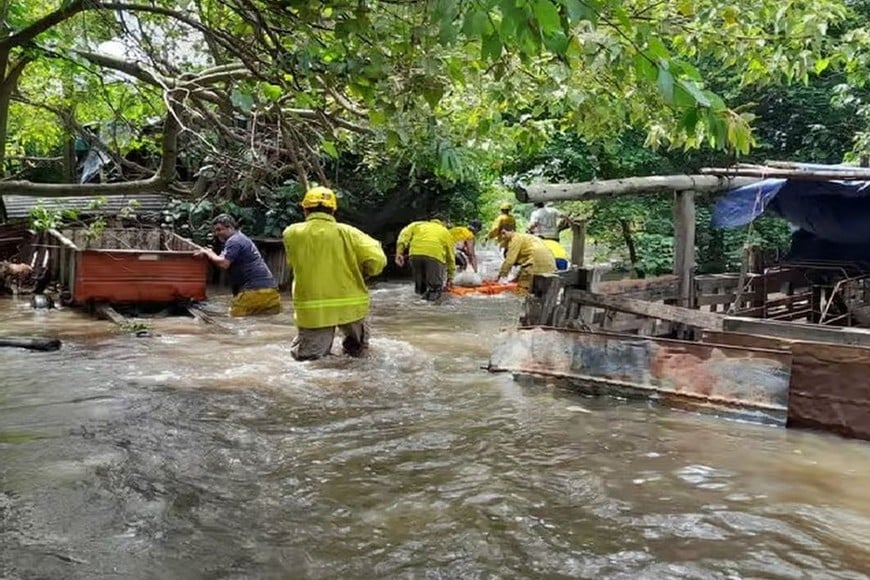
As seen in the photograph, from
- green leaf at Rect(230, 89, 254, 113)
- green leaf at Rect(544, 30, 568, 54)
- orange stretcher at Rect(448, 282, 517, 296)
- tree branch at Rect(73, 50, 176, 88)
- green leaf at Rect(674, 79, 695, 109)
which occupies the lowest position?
orange stretcher at Rect(448, 282, 517, 296)

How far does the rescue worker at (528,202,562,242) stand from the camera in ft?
50.1

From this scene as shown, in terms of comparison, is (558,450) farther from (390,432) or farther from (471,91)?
(471,91)

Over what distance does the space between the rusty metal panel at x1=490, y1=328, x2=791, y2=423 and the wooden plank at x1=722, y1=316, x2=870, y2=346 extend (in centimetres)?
84

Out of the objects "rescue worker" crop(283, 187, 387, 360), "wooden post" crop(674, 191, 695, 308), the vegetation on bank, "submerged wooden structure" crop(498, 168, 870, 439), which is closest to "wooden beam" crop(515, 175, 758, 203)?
"submerged wooden structure" crop(498, 168, 870, 439)

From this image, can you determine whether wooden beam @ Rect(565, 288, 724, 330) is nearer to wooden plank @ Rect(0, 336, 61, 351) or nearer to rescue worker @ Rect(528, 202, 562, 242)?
wooden plank @ Rect(0, 336, 61, 351)

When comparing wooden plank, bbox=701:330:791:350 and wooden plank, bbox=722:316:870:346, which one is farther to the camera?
wooden plank, bbox=722:316:870:346

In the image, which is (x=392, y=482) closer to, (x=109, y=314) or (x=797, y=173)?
(x=797, y=173)

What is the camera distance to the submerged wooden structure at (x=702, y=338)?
5980 millimetres

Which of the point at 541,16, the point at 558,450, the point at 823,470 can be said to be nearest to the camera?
the point at 541,16

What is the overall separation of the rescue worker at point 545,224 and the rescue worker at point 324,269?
7.63 m

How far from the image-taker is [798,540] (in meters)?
4.08

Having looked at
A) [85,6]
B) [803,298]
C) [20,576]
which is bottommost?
[20,576]

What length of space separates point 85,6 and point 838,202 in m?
7.36

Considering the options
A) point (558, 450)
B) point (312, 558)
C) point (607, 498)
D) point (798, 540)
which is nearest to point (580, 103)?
point (558, 450)
